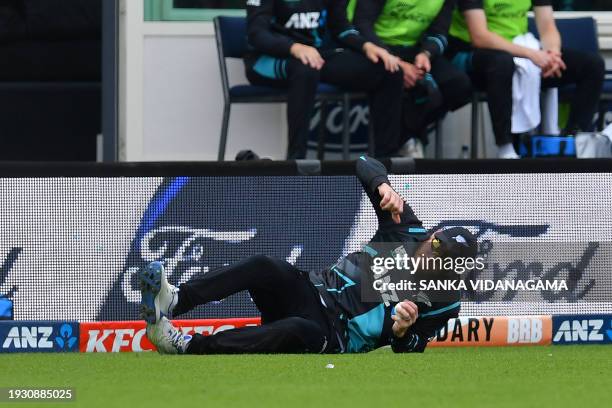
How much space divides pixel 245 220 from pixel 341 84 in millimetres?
1752

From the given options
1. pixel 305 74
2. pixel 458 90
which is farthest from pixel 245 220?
pixel 458 90

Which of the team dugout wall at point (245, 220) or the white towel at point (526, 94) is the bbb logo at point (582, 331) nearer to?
the team dugout wall at point (245, 220)

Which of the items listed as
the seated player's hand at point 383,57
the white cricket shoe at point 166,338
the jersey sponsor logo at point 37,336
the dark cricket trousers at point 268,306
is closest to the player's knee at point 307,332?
the dark cricket trousers at point 268,306

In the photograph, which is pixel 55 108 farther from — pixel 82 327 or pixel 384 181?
pixel 384 181

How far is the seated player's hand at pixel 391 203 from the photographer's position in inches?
273

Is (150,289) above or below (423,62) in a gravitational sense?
below

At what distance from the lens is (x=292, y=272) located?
6.99 meters

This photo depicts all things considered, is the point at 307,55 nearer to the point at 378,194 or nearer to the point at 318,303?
the point at 378,194

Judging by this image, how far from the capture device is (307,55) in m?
9.30

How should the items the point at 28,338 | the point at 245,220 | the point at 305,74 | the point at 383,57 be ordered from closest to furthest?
the point at 28,338
the point at 245,220
the point at 305,74
the point at 383,57

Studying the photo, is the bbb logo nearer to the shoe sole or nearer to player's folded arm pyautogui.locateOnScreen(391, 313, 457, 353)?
player's folded arm pyautogui.locateOnScreen(391, 313, 457, 353)

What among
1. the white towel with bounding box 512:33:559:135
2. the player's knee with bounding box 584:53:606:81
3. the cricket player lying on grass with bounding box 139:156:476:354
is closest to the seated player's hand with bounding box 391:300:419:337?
the cricket player lying on grass with bounding box 139:156:476:354

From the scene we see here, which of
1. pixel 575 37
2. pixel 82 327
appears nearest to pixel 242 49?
pixel 575 37

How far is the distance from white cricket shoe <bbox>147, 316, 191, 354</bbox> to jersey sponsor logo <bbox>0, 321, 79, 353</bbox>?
0.90 meters
